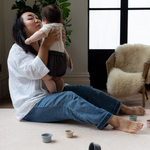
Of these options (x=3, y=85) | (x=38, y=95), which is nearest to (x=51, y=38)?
(x=38, y=95)

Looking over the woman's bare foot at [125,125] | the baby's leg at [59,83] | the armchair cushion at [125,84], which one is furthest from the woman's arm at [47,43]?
the armchair cushion at [125,84]

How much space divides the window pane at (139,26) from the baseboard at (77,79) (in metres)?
1.08

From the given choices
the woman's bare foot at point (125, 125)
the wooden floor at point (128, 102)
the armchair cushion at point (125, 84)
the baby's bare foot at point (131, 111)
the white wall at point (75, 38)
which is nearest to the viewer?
the woman's bare foot at point (125, 125)

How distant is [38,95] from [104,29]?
259 centimetres

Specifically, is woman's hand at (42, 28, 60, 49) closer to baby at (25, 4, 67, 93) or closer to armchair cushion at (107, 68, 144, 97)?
baby at (25, 4, 67, 93)

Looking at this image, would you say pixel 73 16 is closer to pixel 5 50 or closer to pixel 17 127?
pixel 5 50

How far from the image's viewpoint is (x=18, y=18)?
1.77m

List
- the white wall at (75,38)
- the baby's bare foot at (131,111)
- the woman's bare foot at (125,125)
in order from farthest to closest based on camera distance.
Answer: the white wall at (75,38), the baby's bare foot at (131,111), the woman's bare foot at (125,125)

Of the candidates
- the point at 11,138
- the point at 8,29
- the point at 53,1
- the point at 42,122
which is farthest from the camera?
the point at 8,29

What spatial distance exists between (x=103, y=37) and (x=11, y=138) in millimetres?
2902

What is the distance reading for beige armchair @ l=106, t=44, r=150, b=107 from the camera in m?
2.66

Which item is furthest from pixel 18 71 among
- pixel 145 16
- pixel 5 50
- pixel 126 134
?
pixel 145 16

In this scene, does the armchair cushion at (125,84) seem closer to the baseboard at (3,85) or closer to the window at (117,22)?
the window at (117,22)

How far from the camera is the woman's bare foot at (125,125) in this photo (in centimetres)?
151
